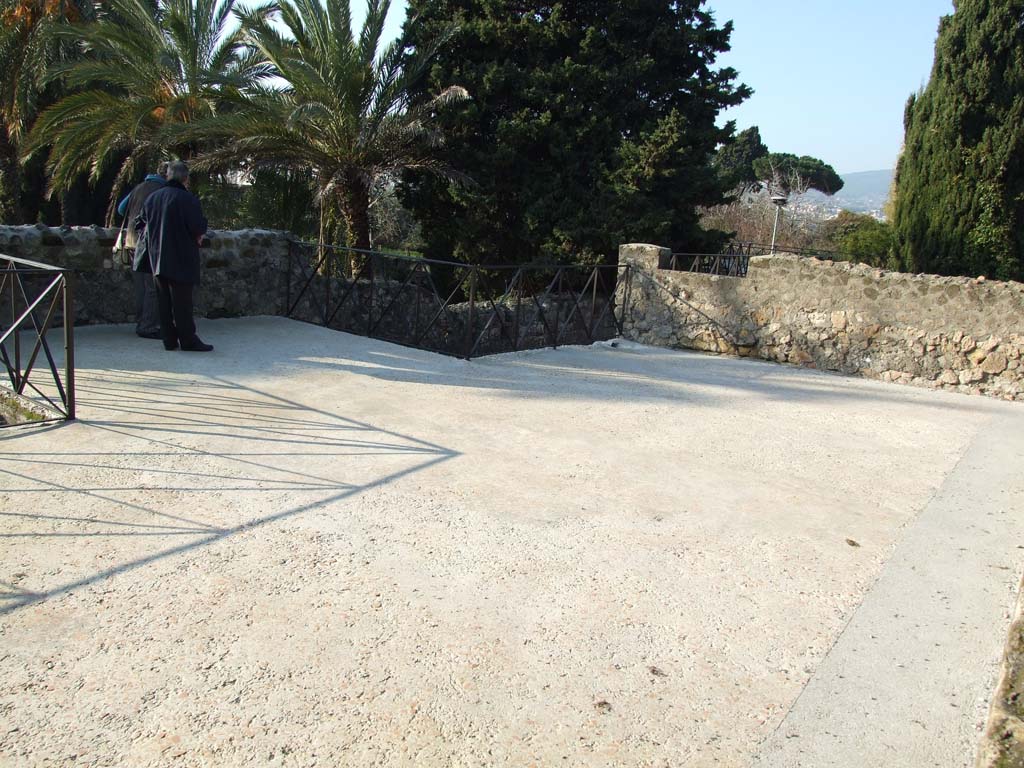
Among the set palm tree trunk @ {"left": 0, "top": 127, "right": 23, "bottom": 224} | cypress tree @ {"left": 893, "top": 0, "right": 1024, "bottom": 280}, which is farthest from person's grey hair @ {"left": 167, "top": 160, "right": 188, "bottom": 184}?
cypress tree @ {"left": 893, "top": 0, "right": 1024, "bottom": 280}

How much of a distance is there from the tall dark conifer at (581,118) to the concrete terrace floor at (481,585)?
10.2 metres

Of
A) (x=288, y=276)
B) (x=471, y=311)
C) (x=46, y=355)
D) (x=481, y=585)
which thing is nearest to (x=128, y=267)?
(x=288, y=276)

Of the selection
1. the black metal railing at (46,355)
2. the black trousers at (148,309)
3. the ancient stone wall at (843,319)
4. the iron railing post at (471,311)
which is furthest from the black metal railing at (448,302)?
the black metal railing at (46,355)

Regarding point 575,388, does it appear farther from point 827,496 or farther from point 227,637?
→ point 227,637

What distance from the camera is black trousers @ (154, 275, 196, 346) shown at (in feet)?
21.6

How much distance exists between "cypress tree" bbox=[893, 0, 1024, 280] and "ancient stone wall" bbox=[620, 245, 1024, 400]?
7.10m

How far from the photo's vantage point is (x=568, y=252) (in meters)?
15.7

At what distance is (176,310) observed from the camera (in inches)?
261

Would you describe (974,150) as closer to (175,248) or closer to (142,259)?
(175,248)

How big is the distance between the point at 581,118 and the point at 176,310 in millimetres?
10791

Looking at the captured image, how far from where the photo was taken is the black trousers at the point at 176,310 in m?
6.59

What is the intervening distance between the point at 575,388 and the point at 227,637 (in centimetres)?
446

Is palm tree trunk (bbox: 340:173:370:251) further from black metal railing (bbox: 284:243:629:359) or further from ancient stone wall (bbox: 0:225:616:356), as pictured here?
ancient stone wall (bbox: 0:225:616:356)

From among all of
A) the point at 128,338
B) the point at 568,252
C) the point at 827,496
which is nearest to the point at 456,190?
the point at 568,252
